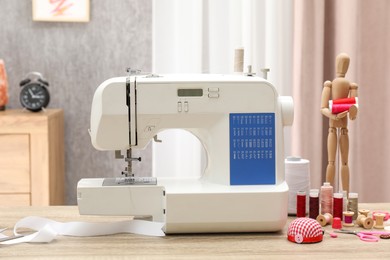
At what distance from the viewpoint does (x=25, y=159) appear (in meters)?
3.31

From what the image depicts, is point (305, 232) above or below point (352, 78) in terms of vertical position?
below

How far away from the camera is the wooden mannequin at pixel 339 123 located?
7.04ft

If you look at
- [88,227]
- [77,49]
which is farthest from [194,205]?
[77,49]

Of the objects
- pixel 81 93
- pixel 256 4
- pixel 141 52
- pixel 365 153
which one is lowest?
pixel 365 153

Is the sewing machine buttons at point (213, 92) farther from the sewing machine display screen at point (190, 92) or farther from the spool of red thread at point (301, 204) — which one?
the spool of red thread at point (301, 204)

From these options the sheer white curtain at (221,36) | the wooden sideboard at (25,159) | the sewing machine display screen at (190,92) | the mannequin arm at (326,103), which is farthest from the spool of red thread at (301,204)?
the sheer white curtain at (221,36)

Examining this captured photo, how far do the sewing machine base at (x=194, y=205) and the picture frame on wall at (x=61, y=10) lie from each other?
2.16m

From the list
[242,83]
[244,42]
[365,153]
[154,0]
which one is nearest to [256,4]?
[244,42]

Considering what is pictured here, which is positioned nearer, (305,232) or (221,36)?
(305,232)

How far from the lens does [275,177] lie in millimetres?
1903

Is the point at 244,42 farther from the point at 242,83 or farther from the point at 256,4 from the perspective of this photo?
the point at 242,83

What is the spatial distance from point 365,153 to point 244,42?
0.92 m

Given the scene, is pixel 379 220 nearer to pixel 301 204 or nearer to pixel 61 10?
pixel 301 204

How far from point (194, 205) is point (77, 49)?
7.44ft
